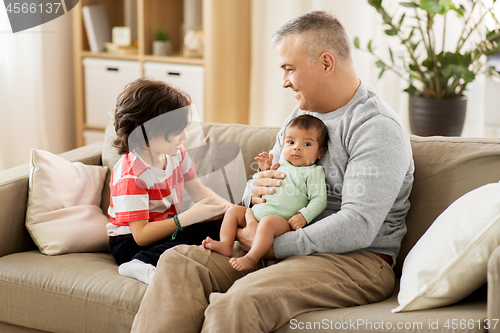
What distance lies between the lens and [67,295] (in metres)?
1.41

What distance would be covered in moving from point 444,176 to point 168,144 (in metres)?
0.83

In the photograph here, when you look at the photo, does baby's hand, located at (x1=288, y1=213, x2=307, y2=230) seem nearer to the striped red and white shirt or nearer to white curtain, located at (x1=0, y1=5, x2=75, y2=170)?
the striped red and white shirt

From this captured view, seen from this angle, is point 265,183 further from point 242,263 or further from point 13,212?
point 13,212

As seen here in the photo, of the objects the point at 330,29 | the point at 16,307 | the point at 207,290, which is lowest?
the point at 16,307

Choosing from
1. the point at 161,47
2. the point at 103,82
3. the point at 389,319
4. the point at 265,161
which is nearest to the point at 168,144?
the point at 265,161

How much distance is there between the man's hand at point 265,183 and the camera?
1442 millimetres

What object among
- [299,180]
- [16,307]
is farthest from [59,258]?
[299,180]

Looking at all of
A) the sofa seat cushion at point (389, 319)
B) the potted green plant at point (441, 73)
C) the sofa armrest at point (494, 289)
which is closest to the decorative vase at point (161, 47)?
the potted green plant at point (441, 73)

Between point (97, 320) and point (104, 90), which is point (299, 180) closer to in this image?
point (97, 320)

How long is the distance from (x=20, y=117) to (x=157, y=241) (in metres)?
1.97

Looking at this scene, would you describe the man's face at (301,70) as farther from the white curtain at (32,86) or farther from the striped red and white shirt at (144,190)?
the white curtain at (32,86)

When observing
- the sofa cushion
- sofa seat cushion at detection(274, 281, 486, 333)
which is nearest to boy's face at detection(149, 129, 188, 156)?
sofa seat cushion at detection(274, 281, 486, 333)

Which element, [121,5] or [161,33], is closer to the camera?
[161,33]

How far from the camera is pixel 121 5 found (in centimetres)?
336
